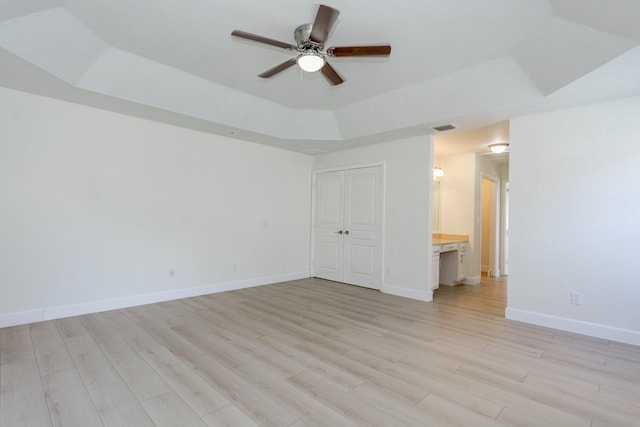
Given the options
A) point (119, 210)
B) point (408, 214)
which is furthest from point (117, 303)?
point (408, 214)

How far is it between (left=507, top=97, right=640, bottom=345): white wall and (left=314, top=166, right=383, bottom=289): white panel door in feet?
6.85

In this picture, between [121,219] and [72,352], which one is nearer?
[72,352]

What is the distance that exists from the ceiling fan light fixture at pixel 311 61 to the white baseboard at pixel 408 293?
357 centimetres

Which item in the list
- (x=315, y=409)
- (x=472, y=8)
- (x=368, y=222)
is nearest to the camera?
(x=315, y=409)

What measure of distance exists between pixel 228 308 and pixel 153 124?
2.79 meters

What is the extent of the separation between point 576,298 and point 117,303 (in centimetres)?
559

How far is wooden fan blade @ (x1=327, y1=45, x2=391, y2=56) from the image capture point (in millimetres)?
2545

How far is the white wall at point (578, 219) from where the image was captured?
3.24m

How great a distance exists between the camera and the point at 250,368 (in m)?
2.51

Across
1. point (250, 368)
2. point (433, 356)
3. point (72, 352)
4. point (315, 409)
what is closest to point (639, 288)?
point (433, 356)

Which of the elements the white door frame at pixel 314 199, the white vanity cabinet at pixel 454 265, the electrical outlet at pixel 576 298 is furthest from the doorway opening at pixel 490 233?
the electrical outlet at pixel 576 298

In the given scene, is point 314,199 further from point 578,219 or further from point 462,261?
point 578,219

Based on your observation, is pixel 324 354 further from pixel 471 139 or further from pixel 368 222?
pixel 471 139

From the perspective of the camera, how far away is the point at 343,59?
322 cm
